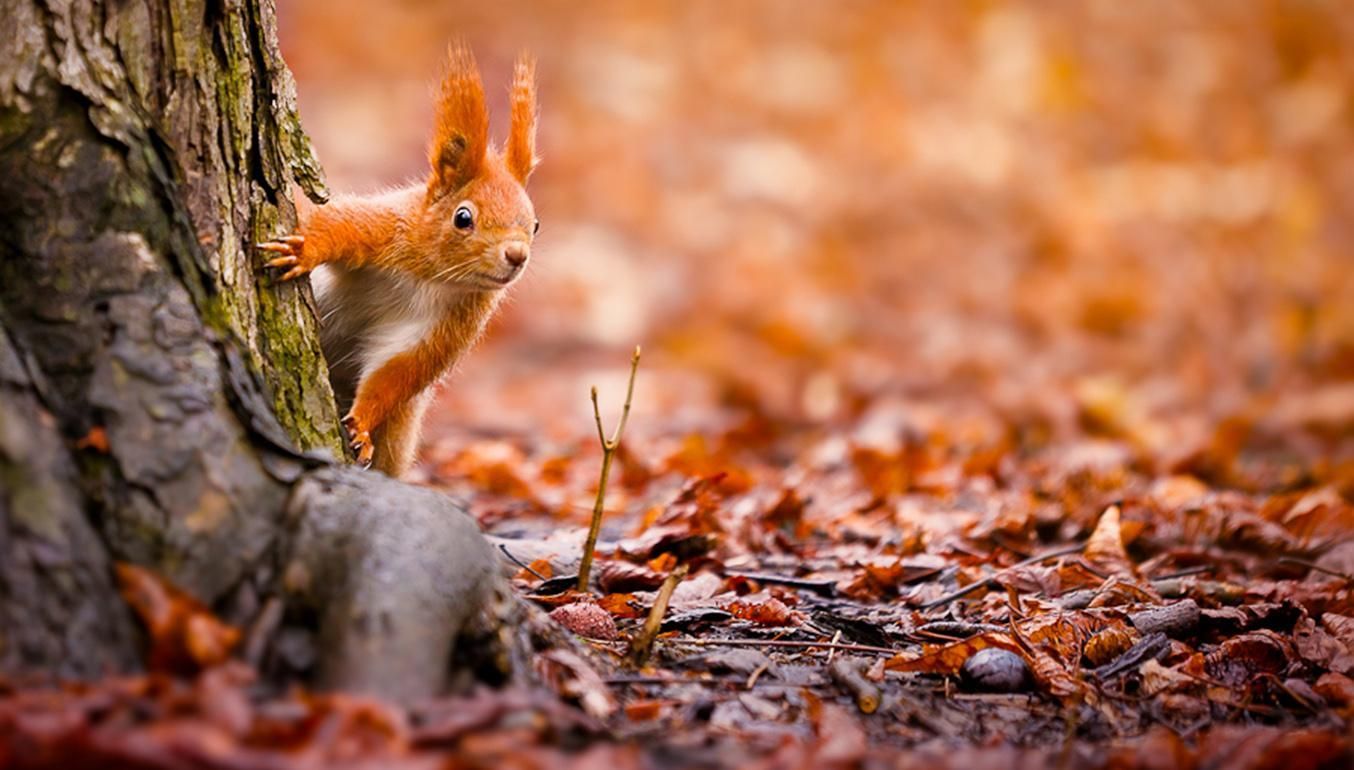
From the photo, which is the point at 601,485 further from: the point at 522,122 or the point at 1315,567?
the point at 1315,567

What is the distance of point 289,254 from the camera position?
2428 millimetres

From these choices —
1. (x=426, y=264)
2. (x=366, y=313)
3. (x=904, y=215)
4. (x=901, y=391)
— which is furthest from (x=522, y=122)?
(x=904, y=215)

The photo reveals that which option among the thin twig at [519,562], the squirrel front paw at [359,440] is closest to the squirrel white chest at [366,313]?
the squirrel front paw at [359,440]

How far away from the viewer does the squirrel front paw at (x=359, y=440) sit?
2.80m

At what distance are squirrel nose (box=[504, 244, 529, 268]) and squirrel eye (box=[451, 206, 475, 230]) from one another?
0.39 feet

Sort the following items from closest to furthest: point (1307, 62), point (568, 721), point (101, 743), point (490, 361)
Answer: point (101, 743)
point (568, 721)
point (490, 361)
point (1307, 62)

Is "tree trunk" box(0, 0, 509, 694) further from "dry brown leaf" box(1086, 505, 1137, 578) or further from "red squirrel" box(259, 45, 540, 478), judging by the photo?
"dry brown leaf" box(1086, 505, 1137, 578)

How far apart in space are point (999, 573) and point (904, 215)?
598cm

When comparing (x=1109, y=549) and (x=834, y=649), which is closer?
(x=834, y=649)

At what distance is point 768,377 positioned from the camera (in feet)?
22.4

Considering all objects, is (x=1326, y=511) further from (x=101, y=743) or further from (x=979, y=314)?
(x=979, y=314)

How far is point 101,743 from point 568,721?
64 cm

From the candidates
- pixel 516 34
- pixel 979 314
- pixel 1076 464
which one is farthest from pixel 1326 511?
pixel 516 34

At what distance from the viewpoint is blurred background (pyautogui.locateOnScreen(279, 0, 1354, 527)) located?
6180mm
